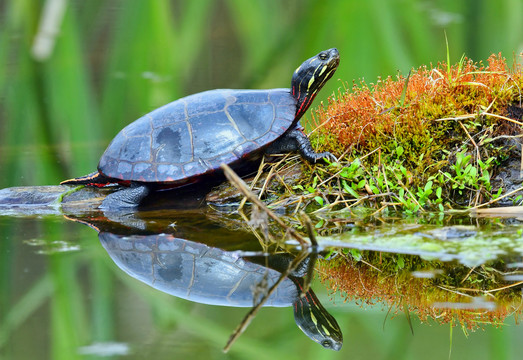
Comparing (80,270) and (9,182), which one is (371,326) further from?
(9,182)

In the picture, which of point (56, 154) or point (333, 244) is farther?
point (56, 154)

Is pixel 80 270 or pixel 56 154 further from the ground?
pixel 80 270

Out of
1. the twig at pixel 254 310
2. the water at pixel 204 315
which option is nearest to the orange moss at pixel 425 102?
the water at pixel 204 315

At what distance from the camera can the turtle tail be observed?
431cm

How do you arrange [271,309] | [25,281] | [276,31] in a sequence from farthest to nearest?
[276,31]
[25,281]
[271,309]

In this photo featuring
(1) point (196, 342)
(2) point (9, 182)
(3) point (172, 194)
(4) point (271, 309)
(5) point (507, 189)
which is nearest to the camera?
(1) point (196, 342)

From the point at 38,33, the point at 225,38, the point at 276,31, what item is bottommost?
the point at 225,38

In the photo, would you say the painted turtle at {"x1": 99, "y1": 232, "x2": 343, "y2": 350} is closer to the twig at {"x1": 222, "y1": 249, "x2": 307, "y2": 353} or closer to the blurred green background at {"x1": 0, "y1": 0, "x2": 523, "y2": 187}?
the twig at {"x1": 222, "y1": 249, "x2": 307, "y2": 353}

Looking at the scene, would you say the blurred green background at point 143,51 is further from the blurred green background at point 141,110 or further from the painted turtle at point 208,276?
the painted turtle at point 208,276

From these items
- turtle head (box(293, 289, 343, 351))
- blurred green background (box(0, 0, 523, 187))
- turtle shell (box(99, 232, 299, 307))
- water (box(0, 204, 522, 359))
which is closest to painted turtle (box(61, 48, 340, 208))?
blurred green background (box(0, 0, 523, 187))

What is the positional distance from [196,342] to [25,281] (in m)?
1.09

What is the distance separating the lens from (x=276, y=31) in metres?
7.07

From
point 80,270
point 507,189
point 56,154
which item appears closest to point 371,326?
point 80,270

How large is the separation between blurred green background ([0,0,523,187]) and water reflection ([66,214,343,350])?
6.46 feet
